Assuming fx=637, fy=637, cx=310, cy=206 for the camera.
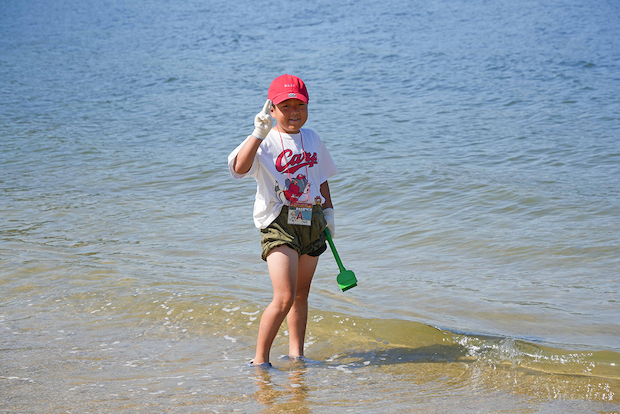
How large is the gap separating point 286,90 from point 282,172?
0.45 meters

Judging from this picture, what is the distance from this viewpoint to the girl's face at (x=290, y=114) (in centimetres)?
351

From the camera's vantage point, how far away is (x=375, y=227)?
746 cm

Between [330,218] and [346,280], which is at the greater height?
[330,218]

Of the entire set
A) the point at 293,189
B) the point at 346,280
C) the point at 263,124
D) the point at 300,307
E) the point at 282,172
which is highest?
the point at 263,124

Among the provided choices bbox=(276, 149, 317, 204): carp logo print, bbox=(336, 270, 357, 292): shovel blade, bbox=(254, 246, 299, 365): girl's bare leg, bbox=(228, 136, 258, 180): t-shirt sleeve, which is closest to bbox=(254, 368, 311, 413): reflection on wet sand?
bbox=(254, 246, 299, 365): girl's bare leg

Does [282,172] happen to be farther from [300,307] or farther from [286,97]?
[300,307]

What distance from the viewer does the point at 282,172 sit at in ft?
11.6

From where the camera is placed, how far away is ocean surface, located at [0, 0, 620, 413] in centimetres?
358

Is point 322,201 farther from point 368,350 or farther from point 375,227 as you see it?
point 375,227

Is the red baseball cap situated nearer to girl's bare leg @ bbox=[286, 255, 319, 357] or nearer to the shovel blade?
girl's bare leg @ bbox=[286, 255, 319, 357]

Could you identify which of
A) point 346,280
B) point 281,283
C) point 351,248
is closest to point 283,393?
point 281,283

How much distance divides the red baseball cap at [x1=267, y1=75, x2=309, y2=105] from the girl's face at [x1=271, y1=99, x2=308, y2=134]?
0.12 ft

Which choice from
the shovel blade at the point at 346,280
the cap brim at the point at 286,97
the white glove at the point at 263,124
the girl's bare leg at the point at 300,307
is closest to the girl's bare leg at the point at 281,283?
the girl's bare leg at the point at 300,307

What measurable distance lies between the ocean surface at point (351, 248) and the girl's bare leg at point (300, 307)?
0.58 ft
